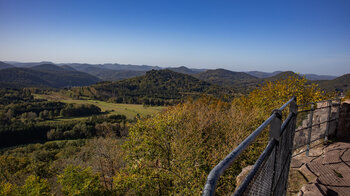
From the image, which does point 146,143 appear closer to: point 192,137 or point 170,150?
point 170,150

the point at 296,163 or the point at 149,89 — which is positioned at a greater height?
the point at 296,163

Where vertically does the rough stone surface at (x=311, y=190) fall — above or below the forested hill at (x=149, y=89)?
above

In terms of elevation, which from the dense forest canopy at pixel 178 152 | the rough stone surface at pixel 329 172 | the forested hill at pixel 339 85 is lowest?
the dense forest canopy at pixel 178 152

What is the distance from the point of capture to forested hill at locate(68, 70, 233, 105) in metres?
126

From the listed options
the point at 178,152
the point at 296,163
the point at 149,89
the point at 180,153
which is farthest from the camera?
the point at 149,89

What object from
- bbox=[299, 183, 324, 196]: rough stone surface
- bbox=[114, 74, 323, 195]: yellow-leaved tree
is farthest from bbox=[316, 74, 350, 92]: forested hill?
bbox=[299, 183, 324, 196]: rough stone surface

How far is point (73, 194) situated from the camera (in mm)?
16469

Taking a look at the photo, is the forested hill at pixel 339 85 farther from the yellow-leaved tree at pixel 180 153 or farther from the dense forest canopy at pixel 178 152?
the yellow-leaved tree at pixel 180 153

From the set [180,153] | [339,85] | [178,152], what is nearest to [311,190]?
[180,153]

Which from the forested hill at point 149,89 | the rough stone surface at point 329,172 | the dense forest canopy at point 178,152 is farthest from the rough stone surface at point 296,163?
the forested hill at point 149,89

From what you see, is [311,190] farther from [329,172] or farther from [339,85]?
[339,85]

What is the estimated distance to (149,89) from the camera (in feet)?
538

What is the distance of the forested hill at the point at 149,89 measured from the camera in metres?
126

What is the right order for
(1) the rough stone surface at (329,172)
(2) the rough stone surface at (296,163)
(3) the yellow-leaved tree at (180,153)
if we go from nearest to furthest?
(1) the rough stone surface at (329,172)
(2) the rough stone surface at (296,163)
(3) the yellow-leaved tree at (180,153)
